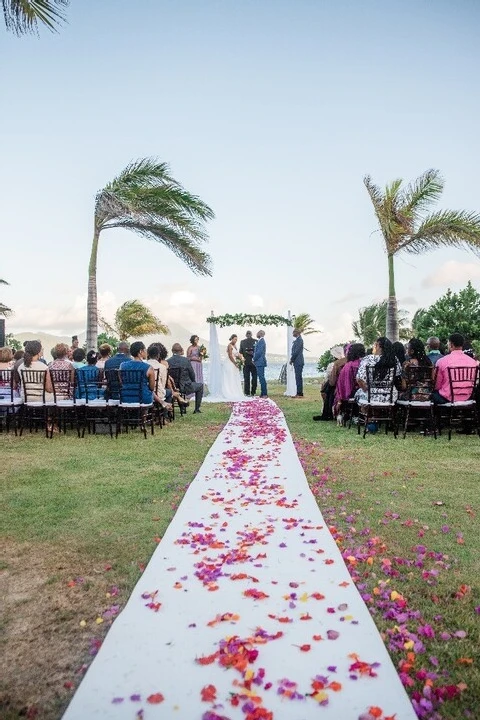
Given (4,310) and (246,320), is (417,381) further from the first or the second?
(4,310)

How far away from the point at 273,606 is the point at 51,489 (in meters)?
3.54

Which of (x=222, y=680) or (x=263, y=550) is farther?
(x=263, y=550)

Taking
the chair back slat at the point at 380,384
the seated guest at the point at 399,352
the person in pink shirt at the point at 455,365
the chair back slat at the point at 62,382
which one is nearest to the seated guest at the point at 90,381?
the chair back slat at the point at 62,382

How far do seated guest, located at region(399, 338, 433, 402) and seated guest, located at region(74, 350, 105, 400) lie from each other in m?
5.33

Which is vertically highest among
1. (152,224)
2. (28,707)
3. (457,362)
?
(152,224)

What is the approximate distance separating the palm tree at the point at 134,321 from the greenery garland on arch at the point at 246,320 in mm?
12158

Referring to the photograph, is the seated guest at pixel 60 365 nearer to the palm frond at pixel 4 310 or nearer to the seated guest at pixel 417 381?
the seated guest at pixel 417 381

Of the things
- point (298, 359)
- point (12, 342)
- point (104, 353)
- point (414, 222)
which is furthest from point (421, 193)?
point (12, 342)

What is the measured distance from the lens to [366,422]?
9336 mm

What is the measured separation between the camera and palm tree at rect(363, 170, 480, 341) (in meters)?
16.3

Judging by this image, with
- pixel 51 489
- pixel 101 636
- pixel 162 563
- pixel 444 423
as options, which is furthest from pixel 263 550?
pixel 444 423

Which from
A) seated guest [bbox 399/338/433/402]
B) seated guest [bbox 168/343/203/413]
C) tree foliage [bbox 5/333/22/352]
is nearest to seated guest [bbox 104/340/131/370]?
seated guest [bbox 168/343/203/413]

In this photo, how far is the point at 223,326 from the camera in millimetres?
19062

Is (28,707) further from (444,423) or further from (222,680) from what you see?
(444,423)
